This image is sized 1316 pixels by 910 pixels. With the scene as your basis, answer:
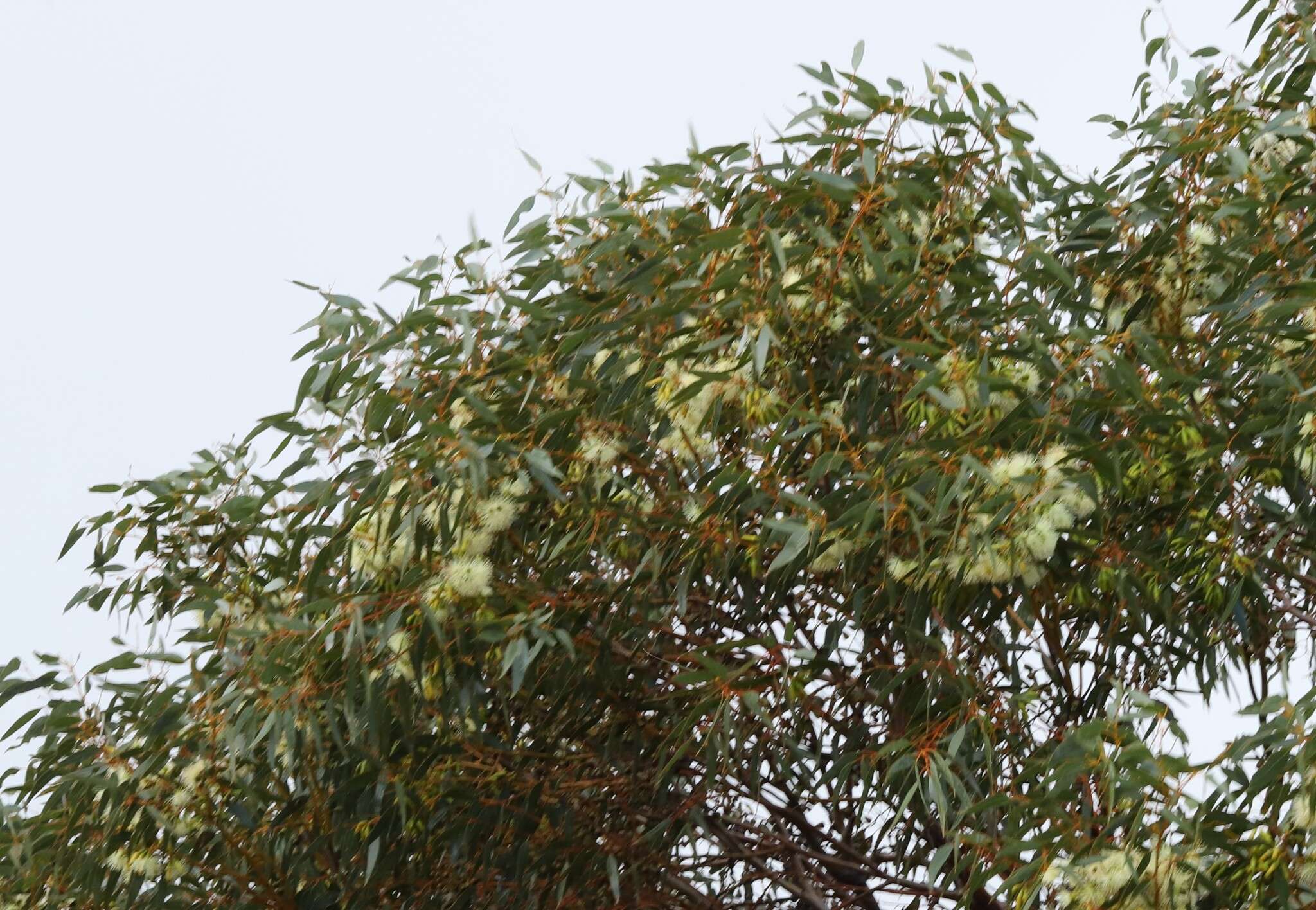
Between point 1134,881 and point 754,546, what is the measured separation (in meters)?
0.65

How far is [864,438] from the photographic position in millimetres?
2129

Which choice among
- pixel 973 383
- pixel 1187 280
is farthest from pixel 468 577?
pixel 1187 280

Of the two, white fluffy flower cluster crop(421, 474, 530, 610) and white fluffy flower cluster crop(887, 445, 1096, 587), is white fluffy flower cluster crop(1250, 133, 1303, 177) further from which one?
white fluffy flower cluster crop(421, 474, 530, 610)

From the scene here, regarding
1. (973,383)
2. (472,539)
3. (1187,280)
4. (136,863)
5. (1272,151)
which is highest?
(1272,151)

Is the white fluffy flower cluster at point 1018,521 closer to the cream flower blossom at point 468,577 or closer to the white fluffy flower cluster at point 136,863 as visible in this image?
the cream flower blossom at point 468,577

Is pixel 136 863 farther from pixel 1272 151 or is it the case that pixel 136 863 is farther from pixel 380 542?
pixel 1272 151

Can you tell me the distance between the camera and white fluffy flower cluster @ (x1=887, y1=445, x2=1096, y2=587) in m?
1.79

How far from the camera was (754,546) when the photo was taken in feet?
6.66

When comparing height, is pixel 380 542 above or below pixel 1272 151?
below

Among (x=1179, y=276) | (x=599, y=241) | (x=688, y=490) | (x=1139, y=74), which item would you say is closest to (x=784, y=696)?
(x=688, y=490)

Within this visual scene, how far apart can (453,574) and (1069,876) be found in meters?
0.80

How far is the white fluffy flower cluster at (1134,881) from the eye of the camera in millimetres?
1566

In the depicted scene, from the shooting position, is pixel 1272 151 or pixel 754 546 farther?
pixel 1272 151

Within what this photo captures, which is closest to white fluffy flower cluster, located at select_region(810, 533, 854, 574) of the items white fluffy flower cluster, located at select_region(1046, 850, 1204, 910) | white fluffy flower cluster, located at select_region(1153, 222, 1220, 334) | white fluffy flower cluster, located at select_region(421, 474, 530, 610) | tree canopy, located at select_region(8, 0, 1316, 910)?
tree canopy, located at select_region(8, 0, 1316, 910)
